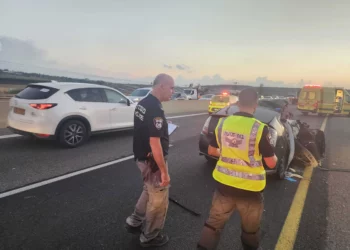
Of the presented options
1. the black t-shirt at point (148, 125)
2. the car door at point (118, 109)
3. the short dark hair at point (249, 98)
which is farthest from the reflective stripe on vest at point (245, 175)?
the car door at point (118, 109)

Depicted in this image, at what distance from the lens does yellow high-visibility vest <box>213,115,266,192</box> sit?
2078 mm

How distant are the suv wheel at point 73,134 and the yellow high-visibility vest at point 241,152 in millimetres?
5622

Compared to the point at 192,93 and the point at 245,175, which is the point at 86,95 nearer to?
the point at 245,175

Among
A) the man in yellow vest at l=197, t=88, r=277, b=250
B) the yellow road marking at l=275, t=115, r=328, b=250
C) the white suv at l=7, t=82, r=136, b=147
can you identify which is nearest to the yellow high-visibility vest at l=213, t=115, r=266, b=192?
the man in yellow vest at l=197, t=88, r=277, b=250

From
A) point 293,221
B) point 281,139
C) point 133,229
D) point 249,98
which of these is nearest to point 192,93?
point 281,139

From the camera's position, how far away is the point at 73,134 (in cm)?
698

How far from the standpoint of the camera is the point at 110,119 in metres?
A: 8.00

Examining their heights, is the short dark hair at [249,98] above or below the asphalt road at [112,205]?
above

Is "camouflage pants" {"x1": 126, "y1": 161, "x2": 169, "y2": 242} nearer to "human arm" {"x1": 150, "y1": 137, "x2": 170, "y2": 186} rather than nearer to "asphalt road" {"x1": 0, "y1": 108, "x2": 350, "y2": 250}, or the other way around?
"human arm" {"x1": 150, "y1": 137, "x2": 170, "y2": 186}

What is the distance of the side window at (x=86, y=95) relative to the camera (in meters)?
7.09

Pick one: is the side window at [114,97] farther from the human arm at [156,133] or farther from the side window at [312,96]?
the side window at [312,96]

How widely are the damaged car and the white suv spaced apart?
3.56 meters

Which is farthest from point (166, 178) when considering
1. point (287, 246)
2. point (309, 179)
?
point (309, 179)

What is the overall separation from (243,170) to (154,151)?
0.85 m
